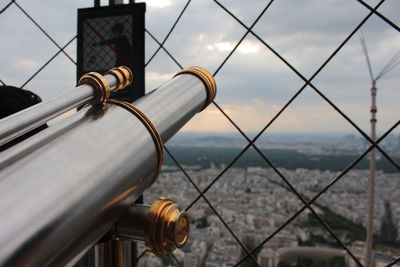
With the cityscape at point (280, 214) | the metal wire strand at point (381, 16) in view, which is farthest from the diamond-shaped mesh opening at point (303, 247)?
the metal wire strand at point (381, 16)

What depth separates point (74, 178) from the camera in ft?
1.29

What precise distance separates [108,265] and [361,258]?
1.16m

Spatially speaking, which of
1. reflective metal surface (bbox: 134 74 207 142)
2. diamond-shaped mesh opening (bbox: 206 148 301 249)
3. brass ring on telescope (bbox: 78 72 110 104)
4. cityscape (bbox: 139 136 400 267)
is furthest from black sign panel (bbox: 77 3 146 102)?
brass ring on telescope (bbox: 78 72 110 104)

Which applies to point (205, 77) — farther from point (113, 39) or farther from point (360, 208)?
point (113, 39)

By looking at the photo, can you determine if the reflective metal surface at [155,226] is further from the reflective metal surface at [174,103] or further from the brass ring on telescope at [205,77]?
the brass ring on telescope at [205,77]

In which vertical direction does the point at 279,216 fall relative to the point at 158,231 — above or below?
above

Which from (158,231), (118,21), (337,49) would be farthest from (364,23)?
(158,231)

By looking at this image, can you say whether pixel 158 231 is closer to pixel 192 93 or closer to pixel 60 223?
pixel 60 223

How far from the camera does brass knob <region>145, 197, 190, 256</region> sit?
0.54 m

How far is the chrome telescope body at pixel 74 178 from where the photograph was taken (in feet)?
1.11

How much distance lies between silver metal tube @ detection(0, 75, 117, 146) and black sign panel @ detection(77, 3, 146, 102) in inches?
45.6

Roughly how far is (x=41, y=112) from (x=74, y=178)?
0.12 meters

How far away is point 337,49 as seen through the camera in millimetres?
1579

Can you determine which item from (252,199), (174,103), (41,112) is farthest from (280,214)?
(41,112)
